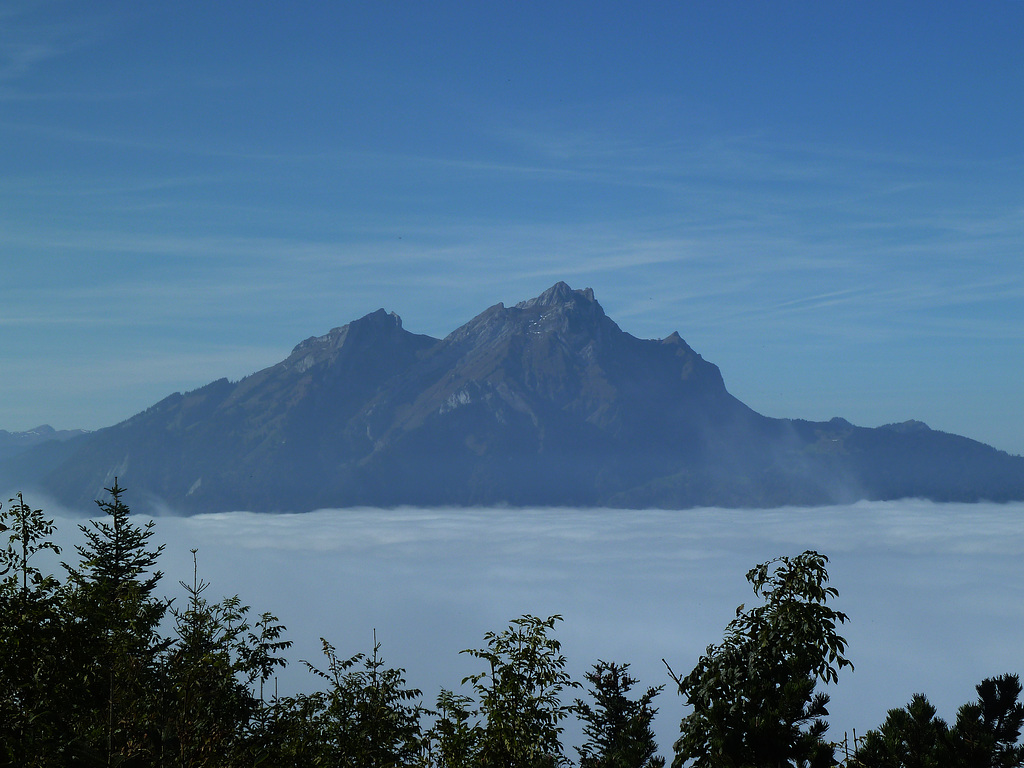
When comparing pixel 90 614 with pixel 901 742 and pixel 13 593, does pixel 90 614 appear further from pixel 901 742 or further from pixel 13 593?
pixel 901 742

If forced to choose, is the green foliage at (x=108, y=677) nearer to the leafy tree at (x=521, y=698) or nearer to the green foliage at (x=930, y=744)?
the leafy tree at (x=521, y=698)

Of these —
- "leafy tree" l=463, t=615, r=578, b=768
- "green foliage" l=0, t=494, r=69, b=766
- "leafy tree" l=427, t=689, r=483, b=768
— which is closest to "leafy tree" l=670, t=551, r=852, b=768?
"leafy tree" l=463, t=615, r=578, b=768

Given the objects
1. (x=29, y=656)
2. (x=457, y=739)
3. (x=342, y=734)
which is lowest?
(x=342, y=734)

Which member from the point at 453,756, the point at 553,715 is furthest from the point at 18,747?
the point at 553,715

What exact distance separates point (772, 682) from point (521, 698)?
143 inches

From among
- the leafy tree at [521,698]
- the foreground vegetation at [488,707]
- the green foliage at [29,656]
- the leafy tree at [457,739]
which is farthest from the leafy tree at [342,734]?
the green foliage at [29,656]

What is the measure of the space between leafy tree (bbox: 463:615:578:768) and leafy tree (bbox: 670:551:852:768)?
235 centimetres

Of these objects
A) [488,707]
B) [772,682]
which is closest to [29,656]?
[488,707]

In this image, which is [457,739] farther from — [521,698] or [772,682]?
[772,682]

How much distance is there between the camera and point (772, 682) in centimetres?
1064

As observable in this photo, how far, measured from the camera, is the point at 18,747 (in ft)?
29.2

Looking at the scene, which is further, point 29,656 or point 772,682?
point 772,682

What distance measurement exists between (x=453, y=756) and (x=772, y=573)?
200 inches

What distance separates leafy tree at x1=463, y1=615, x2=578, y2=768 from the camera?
40.0 feet
